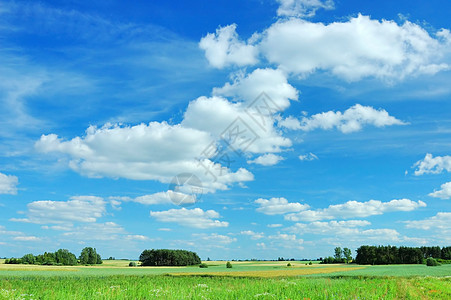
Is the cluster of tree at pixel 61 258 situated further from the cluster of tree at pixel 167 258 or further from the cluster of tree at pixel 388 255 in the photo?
the cluster of tree at pixel 388 255

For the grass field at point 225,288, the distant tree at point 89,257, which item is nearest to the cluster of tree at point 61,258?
the distant tree at point 89,257

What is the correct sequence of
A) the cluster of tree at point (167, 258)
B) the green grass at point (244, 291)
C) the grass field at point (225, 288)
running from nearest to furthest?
the green grass at point (244, 291) → the grass field at point (225, 288) → the cluster of tree at point (167, 258)

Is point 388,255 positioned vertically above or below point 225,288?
below

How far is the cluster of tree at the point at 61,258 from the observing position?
5162 inches

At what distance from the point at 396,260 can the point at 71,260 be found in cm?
11939

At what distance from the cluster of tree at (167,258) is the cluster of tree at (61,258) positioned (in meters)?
28.9

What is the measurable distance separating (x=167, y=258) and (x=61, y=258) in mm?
41226

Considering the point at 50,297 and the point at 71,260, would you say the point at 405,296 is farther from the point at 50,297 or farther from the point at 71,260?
the point at 71,260

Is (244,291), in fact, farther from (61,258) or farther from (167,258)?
(61,258)

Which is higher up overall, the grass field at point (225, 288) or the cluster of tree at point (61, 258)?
the grass field at point (225, 288)

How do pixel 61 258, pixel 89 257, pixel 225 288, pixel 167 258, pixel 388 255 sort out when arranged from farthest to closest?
pixel 89 257, pixel 61 258, pixel 388 255, pixel 167 258, pixel 225 288

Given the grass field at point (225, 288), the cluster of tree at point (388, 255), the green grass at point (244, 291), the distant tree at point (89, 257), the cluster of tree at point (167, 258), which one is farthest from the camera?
the distant tree at point (89, 257)

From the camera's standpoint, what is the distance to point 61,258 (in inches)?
5492

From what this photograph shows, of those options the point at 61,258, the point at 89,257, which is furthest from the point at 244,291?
the point at 89,257
